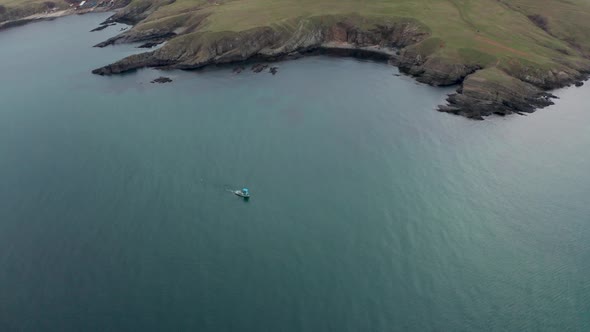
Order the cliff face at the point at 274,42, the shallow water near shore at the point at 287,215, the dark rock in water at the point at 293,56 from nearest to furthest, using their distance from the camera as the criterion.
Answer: the shallow water near shore at the point at 287,215 → the cliff face at the point at 274,42 → the dark rock in water at the point at 293,56

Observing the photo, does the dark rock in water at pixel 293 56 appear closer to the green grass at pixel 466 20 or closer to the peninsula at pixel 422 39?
the peninsula at pixel 422 39

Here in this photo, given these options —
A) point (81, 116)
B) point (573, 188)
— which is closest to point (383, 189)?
point (573, 188)

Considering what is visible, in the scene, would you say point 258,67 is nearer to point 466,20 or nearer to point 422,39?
point 422,39

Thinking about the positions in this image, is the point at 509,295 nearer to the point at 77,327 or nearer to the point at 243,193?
the point at 243,193

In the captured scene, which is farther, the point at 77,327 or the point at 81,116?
the point at 81,116

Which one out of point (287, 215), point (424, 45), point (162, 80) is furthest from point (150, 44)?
point (287, 215)

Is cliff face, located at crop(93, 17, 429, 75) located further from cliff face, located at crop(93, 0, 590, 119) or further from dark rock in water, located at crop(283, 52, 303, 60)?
dark rock in water, located at crop(283, 52, 303, 60)

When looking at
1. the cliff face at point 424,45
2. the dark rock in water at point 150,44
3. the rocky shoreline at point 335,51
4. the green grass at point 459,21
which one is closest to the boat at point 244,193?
the cliff face at point 424,45
